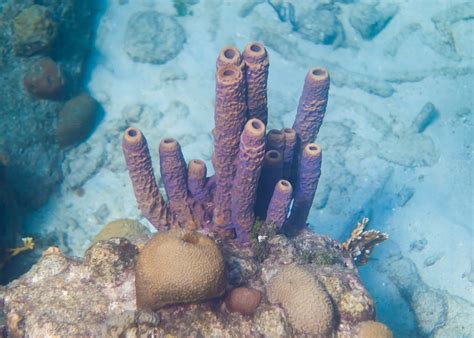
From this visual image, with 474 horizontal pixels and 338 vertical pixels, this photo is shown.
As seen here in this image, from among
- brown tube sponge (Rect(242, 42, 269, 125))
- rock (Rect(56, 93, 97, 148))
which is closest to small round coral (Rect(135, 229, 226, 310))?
brown tube sponge (Rect(242, 42, 269, 125))

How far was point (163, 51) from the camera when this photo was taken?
A: 845cm

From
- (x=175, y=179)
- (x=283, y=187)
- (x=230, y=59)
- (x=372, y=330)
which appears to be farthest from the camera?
(x=175, y=179)

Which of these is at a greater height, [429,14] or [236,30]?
[429,14]

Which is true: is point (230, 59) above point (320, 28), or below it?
above

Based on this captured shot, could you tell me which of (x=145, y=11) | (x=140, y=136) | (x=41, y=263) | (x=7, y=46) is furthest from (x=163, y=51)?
(x=41, y=263)

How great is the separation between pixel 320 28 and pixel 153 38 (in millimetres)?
3862

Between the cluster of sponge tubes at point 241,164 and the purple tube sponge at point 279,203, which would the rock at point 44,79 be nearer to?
the cluster of sponge tubes at point 241,164

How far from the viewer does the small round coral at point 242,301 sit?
264cm

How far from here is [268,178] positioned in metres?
3.53

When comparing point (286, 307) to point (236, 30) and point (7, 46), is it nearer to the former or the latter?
point (7, 46)

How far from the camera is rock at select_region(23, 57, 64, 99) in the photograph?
22.2 ft

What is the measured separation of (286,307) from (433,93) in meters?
7.85

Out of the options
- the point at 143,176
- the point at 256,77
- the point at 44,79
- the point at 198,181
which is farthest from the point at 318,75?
the point at 44,79

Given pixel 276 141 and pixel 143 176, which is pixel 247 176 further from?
pixel 143 176
